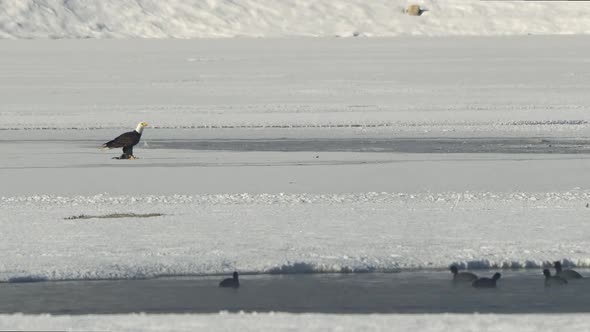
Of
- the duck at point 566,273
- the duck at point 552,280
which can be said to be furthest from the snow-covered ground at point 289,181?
the duck at point 552,280

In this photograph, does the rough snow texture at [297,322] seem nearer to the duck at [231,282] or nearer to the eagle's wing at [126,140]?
the duck at [231,282]

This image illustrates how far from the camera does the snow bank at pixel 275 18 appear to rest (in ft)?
328

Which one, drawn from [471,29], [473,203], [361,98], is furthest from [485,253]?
[471,29]

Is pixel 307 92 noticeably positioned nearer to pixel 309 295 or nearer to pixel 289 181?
pixel 289 181

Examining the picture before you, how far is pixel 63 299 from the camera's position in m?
9.47

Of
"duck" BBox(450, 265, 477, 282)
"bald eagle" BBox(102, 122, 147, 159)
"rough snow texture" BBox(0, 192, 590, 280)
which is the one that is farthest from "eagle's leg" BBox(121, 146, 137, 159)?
"duck" BBox(450, 265, 477, 282)

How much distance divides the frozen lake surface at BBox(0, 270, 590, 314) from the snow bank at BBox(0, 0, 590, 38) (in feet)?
288

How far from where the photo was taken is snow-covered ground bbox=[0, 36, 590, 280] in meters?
11.0

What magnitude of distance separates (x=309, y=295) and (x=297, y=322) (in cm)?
116

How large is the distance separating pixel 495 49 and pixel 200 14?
43.0 meters

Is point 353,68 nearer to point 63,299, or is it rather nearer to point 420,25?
point 63,299

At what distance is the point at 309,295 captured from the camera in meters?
9.55

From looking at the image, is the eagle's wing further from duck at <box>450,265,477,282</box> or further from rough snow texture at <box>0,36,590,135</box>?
duck at <box>450,265,477,282</box>

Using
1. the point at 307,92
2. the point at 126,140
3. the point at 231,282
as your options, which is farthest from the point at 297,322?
the point at 307,92
